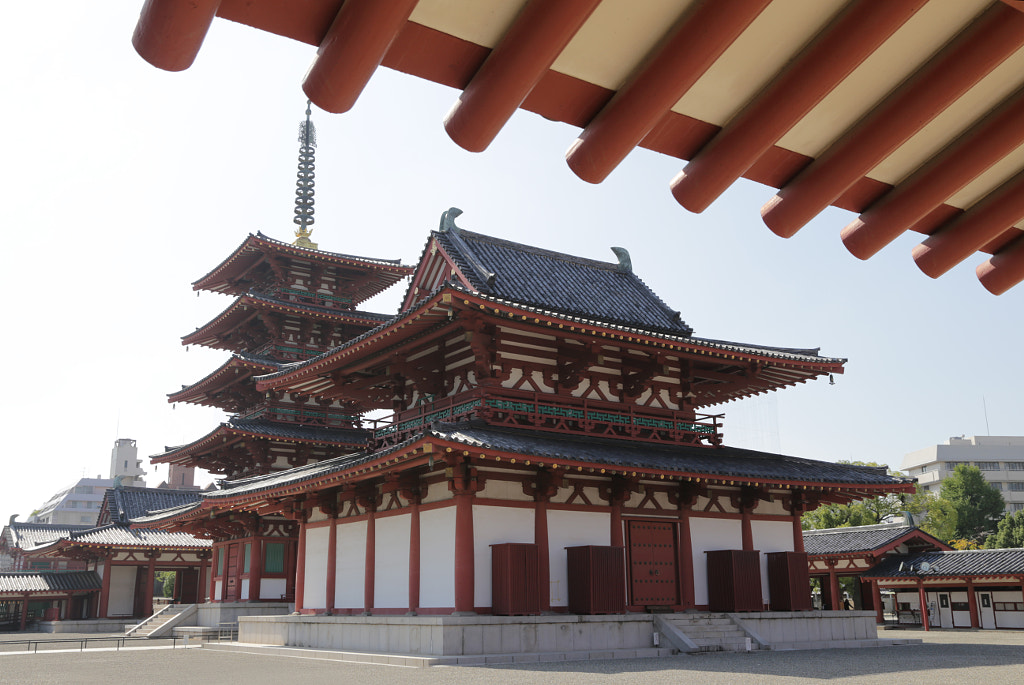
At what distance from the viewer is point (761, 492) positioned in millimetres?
24234

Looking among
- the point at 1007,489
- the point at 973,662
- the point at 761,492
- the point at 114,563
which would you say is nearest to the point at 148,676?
the point at 761,492

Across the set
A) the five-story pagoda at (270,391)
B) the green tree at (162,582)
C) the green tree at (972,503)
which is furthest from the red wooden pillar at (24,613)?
the green tree at (972,503)

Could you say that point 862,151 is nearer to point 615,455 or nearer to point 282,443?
point 615,455

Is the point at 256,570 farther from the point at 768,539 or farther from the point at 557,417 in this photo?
the point at 768,539

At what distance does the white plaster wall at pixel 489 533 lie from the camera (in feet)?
64.5

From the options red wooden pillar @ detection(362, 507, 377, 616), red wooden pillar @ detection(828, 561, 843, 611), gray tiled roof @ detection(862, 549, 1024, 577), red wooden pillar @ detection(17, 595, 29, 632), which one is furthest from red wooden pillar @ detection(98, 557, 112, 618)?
gray tiled roof @ detection(862, 549, 1024, 577)

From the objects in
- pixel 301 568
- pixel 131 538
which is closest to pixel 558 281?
pixel 301 568

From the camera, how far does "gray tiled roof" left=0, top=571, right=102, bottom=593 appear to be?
45.7 m

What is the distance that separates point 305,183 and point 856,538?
37562mm

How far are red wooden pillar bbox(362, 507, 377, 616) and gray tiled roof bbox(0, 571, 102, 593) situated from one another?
29.8 m

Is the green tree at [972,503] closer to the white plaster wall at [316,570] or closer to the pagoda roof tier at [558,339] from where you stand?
the pagoda roof tier at [558,339]

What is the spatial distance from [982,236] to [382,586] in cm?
1984

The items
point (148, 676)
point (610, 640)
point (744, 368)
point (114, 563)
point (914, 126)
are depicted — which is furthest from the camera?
point (114, 563)

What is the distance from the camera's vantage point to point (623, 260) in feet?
103
